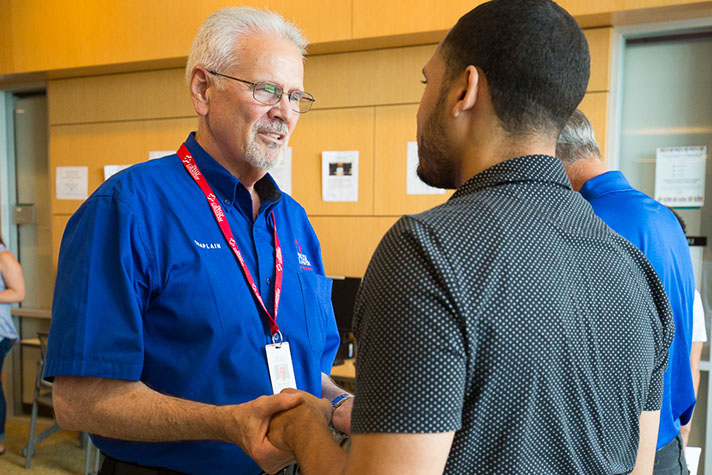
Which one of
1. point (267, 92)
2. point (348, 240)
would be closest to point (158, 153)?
point (348, 240)

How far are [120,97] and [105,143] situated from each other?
36 cm

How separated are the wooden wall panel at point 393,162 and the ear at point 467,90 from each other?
276 cm

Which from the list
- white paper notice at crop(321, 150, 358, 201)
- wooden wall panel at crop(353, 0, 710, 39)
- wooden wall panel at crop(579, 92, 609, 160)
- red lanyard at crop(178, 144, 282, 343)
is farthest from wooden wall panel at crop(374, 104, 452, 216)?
red lanyard at crop(178, 144, 282, 343)

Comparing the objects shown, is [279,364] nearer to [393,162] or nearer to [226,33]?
[226,33]

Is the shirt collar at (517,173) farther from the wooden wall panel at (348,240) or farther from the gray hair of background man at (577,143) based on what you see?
the wooden wall panel at (348,240)

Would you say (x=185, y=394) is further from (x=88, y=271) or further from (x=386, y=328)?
(x=386, y=328)

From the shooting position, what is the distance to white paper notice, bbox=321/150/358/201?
3783mm

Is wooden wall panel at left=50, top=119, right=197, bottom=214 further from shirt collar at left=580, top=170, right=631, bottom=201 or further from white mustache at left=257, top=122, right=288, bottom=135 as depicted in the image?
shirt collar at left=580, top=170, right=631, bottom=201

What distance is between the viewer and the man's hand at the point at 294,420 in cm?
94

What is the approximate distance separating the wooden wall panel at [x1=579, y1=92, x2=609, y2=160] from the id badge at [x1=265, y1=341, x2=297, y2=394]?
2479 mm

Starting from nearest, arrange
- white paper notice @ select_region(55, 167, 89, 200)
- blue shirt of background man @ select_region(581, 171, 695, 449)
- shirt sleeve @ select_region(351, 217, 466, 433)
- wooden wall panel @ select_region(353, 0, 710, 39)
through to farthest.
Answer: shirt sleeve @ select_region(351, 217, 466, 433) < blue shirt of background man @ select_region(581, 171, 695, 449) < wooden wall panel @ select_region(353, 0, 710, 39) < white paper notice @ select_region(55, 167, 89, 200)

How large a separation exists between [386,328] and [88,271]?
0.70 metres

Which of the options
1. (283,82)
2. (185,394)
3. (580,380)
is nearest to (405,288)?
(580,380)

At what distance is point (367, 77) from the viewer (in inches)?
146
